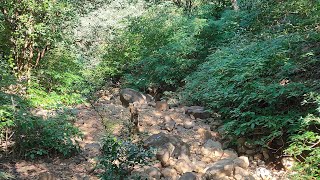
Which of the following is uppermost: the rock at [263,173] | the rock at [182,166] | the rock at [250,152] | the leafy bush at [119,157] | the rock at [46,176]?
the leafy bush at [119,157]

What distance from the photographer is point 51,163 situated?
421 cm

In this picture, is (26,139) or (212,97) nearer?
(26,139)

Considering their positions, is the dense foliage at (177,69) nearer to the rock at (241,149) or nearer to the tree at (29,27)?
the tree at (29,27)

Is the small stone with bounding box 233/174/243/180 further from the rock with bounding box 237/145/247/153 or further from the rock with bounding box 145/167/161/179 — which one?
the rock with bounding box 145/167/161/179

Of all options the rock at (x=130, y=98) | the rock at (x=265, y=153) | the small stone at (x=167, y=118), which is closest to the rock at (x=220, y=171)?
the rock at (x=265, y=153)

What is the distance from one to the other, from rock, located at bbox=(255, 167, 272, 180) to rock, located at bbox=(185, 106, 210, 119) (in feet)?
5.91

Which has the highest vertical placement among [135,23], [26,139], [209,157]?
[135,23]

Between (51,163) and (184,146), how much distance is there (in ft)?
6.94

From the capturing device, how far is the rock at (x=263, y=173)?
4.46 m

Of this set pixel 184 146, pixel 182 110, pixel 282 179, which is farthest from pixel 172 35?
pixel 282 179

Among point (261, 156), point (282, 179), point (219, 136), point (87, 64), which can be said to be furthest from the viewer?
point (87, 64)

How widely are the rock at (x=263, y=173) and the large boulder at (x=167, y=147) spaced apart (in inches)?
44.9

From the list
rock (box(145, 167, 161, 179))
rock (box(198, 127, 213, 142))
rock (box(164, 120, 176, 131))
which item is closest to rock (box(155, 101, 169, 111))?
rock (box(164, 120, 176, 131))

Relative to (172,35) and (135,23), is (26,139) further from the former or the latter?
(135,23)
